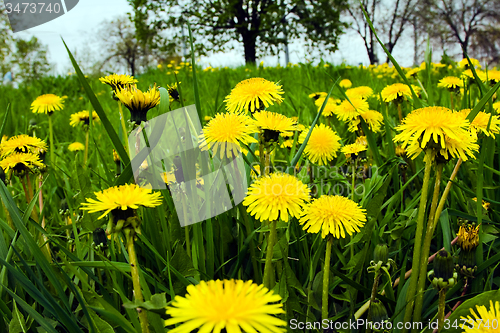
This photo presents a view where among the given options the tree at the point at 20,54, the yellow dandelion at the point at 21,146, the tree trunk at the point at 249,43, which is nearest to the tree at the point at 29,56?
the tree at the point at 20,54

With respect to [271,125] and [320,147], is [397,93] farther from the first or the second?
[271,125]

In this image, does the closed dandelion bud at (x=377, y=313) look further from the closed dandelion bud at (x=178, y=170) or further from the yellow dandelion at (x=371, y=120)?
the yellow dandelion at (x=371, y=120)

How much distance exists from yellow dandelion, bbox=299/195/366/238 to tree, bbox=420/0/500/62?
948 inches

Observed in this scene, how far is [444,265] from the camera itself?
0.43m

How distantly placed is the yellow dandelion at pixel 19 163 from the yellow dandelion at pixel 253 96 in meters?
0.46

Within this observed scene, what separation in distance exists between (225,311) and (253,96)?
462 mm

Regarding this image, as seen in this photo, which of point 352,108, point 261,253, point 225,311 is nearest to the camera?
point 225,311

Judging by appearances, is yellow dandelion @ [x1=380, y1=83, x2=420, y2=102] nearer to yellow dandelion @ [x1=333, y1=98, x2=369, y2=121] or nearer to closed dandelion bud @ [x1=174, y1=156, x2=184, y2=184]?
yellow dandelion @ [x1=333, y1=98, x2=369, y2=121]

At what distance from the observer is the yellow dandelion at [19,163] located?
0.69 metres

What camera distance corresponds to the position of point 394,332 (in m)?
0.49


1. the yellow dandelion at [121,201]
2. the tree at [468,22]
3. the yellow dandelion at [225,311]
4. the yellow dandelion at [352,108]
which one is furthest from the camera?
the tree at [468,22]

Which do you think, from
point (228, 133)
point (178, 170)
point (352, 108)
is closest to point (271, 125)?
point (228, 133)

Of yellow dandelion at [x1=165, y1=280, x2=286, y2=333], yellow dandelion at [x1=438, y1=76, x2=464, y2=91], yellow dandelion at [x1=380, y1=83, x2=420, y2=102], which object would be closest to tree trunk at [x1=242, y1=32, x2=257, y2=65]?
yellow dandelion at [x1=438, y1=76, x2=464, y2=91]

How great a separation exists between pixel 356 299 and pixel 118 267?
42cm
